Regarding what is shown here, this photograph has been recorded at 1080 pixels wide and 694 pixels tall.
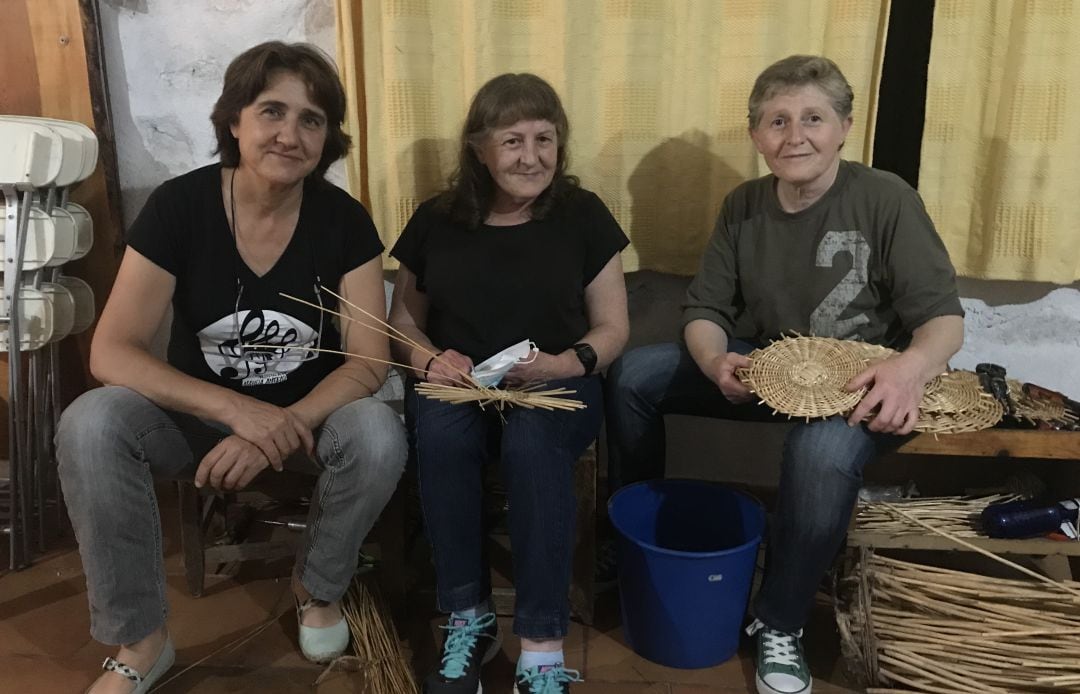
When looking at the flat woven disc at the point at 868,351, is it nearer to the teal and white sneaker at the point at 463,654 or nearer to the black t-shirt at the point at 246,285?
the teal and white sneaker at the point at 463,654

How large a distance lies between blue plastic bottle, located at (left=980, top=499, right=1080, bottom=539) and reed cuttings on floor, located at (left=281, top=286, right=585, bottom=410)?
0.97 m

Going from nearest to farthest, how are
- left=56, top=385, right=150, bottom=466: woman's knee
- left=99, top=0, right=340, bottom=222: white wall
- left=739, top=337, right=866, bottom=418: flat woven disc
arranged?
left=56, top=385, right=150, bottom=466: woman's knee
left=739, top=337, right=866, bottom=418: flat woven disc
left=99, top=0, right=340, bottom=222: white wall

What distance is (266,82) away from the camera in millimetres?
1655

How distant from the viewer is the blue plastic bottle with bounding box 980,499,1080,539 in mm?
1782

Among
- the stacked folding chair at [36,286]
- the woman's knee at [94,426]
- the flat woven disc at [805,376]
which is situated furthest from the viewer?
the stacked folding chair at [36,286]

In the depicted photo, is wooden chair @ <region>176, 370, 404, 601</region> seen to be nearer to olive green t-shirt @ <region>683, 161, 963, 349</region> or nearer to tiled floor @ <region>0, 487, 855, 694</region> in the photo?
tiled floor @ <region>0, 487, 855, 694</region>

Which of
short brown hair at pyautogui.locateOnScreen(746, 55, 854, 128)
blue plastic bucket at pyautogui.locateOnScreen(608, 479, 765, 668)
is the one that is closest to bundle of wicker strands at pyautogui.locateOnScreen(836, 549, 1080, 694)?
blue plastic bucket at pyautogui.locateOnScreen(608, 479, 765, 668)

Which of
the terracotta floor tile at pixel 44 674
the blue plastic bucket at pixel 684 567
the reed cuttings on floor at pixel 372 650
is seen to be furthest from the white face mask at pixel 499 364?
the terracotta floor tile at pixel 44 674

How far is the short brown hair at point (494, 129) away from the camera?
178 cm

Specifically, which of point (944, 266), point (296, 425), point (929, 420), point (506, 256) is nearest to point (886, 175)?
point (944, 266)

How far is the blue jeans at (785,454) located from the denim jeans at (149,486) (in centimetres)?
57

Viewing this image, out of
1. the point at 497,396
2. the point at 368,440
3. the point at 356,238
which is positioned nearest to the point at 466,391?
the point at 497,396

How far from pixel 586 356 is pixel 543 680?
2.21 feet

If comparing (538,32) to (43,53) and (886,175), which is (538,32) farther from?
(43,53)
